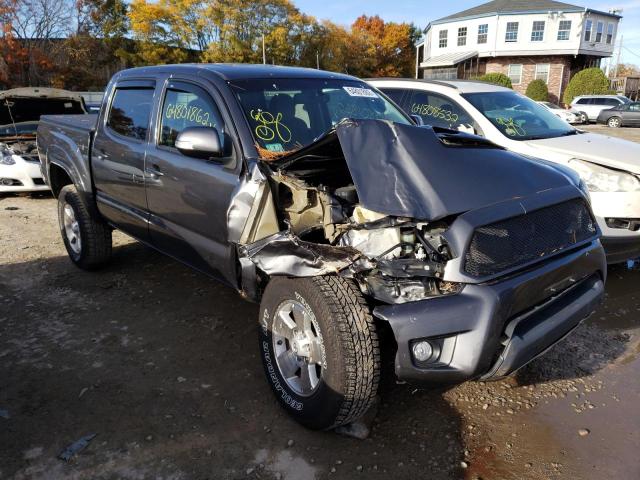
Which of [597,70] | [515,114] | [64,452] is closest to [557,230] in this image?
[64,452]

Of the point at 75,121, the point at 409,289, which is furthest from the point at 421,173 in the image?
the point at 75,121

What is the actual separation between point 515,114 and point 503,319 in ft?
14.3

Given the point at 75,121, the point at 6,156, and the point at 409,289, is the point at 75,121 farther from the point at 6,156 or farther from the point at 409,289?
the point at 409,289

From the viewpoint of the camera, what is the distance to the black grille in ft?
7.66

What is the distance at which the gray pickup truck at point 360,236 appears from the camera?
233 centimetres

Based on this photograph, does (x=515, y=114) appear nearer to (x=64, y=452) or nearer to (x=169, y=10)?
(x=64, y=452)

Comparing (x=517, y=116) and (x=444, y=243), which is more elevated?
(x=517, y=116)

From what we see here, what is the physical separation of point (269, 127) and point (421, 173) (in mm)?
1256

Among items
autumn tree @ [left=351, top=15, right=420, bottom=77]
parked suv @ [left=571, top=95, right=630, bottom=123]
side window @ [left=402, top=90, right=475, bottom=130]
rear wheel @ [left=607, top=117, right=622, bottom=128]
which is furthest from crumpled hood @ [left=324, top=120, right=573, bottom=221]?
autumn tree @ [left=351, top=15, right=420, bottom=77]

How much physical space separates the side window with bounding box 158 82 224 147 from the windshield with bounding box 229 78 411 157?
8.4 inches

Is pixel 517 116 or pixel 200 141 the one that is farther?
pixel 517 116

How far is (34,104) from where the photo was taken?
9039mm

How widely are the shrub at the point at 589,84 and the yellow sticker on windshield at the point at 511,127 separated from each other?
34291 mm

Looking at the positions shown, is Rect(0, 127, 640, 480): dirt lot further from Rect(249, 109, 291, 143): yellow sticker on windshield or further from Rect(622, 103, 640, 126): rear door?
Rect(622, 103, 640, 126): rear door
